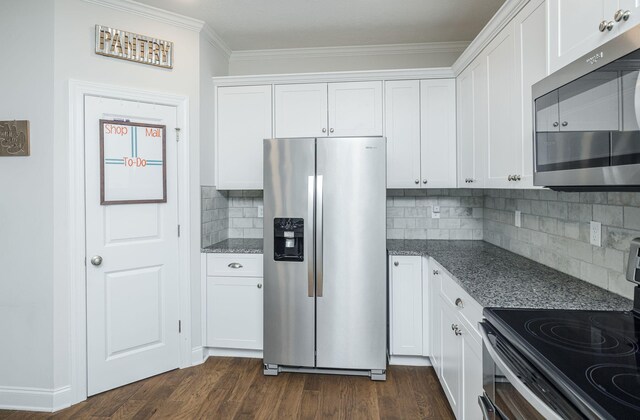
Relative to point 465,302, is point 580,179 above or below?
above

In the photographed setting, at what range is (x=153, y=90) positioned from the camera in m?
2.57

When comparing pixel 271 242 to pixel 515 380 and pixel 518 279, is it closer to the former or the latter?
pixel 518 279

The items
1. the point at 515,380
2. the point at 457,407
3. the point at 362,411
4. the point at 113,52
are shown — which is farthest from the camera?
the point at 113,52

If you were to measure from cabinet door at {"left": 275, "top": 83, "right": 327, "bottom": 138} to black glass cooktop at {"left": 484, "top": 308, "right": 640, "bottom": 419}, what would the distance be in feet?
6.84

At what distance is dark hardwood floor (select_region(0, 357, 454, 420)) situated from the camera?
7.00ft

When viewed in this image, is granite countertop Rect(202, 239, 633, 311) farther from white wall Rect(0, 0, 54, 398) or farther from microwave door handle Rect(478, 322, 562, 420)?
white wall Rect(0, 0, 54, 398)

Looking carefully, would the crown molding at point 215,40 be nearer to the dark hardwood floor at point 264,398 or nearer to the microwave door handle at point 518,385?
the dark hardwood floor at point 264,398

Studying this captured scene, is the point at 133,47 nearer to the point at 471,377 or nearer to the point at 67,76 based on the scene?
the point at 67,76

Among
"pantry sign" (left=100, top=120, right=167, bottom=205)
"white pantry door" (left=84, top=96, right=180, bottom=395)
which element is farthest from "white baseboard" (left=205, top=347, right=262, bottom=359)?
"pantry sign" (left=100, top=120, right=167, bottom=205)

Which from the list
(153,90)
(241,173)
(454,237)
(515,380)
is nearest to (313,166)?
(241,173)

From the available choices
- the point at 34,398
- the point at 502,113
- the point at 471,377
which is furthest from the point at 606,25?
the point at 34,398

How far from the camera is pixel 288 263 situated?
2520mm

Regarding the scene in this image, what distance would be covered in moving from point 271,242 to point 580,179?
1859mm

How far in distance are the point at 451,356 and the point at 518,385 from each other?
1.02m
